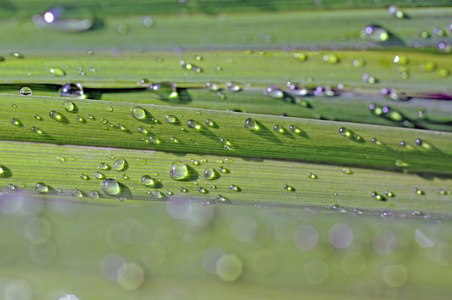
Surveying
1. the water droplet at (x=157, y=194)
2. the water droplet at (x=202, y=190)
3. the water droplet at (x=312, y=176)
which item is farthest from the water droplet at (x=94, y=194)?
the water droplet at (x=312, y=176)

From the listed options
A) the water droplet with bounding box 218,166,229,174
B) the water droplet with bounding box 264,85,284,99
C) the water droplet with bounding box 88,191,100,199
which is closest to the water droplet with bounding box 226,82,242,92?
the water droplet with bounding box 264,85,284,99

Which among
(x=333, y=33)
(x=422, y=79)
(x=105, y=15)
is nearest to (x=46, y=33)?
(x=105, y=15)

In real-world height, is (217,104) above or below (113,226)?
above

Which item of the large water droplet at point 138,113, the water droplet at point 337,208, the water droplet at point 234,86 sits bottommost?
the water droplet at point 337,208

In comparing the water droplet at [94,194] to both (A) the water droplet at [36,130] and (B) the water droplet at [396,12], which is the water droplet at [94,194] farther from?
(B) the water droplet at [396,12]

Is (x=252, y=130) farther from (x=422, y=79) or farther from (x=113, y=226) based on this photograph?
(x=113, y=226)

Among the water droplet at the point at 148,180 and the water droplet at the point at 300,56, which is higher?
the water droplet at the point at 300,56
